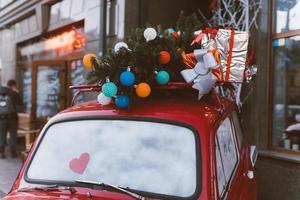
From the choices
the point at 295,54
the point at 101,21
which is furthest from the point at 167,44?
the point at 101,21

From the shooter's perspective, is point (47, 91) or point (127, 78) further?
point (47, 91)

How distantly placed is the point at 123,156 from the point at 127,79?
60cm

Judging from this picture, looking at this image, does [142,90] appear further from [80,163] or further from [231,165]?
[231,165]

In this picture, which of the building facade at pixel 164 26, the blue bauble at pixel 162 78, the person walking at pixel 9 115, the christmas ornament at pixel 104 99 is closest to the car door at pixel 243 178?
the blue bauble at pixel 162 78

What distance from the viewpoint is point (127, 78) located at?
139 inches

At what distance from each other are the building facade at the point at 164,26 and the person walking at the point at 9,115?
47 centimetres

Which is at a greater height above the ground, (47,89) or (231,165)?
(47,89)

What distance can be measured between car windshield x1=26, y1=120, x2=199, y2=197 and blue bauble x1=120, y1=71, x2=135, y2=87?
29 cm

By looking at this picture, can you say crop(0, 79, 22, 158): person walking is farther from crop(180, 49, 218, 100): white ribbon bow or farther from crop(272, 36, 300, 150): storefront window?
crop(180, 49, 218, 100): white ribbon bow

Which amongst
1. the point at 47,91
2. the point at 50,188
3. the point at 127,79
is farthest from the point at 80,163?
the point at 47,91

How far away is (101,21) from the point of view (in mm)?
8656

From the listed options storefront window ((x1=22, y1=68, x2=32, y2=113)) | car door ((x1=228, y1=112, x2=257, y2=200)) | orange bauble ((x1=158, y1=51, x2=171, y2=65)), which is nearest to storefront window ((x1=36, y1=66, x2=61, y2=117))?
storefront window ((x1=22, y1=68, x2=32, y2=113))

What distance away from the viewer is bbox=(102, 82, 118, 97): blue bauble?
11.4 feet

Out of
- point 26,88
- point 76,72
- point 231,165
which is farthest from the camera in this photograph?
point 26,88
